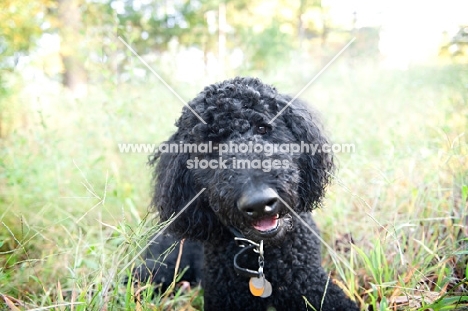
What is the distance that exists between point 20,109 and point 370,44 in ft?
51.0

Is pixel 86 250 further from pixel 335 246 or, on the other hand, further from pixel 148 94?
pixel 148 94

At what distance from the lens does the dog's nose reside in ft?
5.01

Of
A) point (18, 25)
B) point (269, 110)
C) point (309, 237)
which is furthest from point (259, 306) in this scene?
point (18, 25)

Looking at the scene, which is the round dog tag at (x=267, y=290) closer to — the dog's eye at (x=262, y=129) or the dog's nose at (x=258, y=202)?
the dog's nose at (x=258, y=202)

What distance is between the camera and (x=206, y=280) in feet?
7.27

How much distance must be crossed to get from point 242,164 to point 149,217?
5.02 ft

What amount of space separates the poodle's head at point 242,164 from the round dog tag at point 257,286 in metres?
0.31

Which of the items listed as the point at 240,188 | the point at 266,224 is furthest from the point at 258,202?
the point at 266,224

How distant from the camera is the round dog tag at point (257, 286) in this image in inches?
75.1

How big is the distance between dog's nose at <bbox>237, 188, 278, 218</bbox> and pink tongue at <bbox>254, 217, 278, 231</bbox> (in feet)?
0.45

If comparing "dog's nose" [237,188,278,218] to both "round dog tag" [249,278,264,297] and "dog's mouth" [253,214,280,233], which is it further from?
"round dog tag" [249,278,264,297]

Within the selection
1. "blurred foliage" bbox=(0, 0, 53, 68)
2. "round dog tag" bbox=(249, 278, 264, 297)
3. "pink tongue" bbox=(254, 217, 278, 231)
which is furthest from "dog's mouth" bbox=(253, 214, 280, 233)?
"blurred foliage" bbox=(0, 0, 53, 68)

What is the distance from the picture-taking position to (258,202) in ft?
4.99

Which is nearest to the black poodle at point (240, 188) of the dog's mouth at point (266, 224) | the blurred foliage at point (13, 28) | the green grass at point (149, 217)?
the dog's mouth at point (266, 224)
